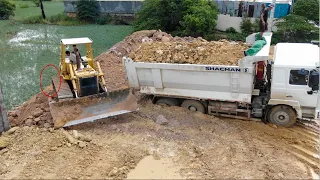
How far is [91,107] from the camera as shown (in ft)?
30.2

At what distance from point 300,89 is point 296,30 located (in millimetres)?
11398

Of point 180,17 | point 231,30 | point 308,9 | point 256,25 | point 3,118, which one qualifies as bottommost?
point 3,118

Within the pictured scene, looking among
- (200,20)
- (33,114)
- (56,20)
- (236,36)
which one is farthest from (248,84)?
(56,20)

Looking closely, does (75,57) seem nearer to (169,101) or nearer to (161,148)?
(169,101)

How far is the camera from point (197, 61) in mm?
9086

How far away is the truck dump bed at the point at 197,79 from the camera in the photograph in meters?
8.34

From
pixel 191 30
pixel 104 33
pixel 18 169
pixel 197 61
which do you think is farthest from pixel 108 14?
pixel 18 169

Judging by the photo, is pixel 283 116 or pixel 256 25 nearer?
pixel 283 116

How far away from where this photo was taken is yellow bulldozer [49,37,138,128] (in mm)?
8805

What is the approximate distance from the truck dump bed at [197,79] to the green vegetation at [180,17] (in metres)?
11.8

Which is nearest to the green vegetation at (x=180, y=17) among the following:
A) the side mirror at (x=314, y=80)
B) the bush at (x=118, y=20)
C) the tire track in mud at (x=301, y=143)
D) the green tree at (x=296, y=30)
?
the green tree at (x=296, y=30)

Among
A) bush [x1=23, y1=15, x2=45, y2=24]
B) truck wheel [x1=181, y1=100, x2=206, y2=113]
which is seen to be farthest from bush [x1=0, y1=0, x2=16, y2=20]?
truck wheel [x1=181, y1=100, x2=206, y2=113]

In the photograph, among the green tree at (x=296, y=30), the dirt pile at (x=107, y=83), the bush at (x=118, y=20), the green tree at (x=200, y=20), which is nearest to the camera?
the dirt pile at (x=107, y=83)

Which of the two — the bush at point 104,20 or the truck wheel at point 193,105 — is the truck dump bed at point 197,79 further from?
the bush at point 104,20
